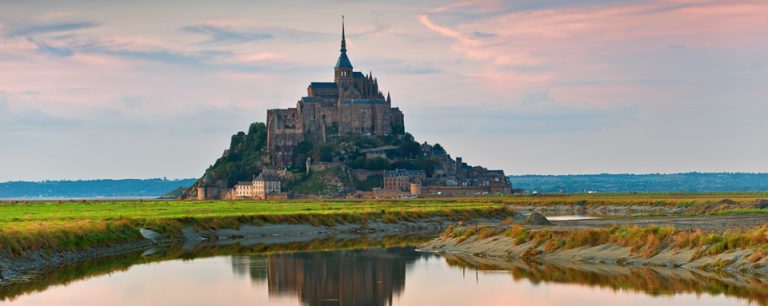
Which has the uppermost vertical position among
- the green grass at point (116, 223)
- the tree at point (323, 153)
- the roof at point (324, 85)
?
the roof at point (324, 85)

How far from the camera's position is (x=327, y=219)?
69875 millimetres

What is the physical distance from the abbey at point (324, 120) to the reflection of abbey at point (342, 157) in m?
0.16

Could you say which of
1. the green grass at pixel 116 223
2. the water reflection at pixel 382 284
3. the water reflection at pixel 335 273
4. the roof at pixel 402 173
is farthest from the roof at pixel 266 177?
the water reflection at pixel 382 284

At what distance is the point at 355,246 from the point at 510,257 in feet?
35.6

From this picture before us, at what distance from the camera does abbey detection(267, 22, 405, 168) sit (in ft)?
610

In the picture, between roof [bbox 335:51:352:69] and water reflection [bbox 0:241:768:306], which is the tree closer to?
roof [bbox 335:51:352:69]

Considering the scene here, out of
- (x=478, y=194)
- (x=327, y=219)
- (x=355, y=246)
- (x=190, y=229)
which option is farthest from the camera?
(x=478, y=194)

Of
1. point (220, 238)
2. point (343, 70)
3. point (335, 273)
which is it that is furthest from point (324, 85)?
point (335, 273)

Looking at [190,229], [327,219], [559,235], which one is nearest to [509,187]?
[327,219]

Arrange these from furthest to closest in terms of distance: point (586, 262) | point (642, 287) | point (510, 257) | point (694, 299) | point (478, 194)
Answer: point (478, 194) < point (510, 257) < point (586, 262) < point (642, 287) < point (694, 299)

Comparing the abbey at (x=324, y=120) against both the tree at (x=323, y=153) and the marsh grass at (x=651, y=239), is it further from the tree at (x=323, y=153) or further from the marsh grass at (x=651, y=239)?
the marsh grass at (x=651, y=239)

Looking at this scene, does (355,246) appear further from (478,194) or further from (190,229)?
(478,194)

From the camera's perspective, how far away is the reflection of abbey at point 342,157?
176750mm

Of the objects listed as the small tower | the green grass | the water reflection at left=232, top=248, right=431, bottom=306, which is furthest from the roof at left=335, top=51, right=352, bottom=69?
the water reflection at left=232, top=248, right=431, bottom=306
